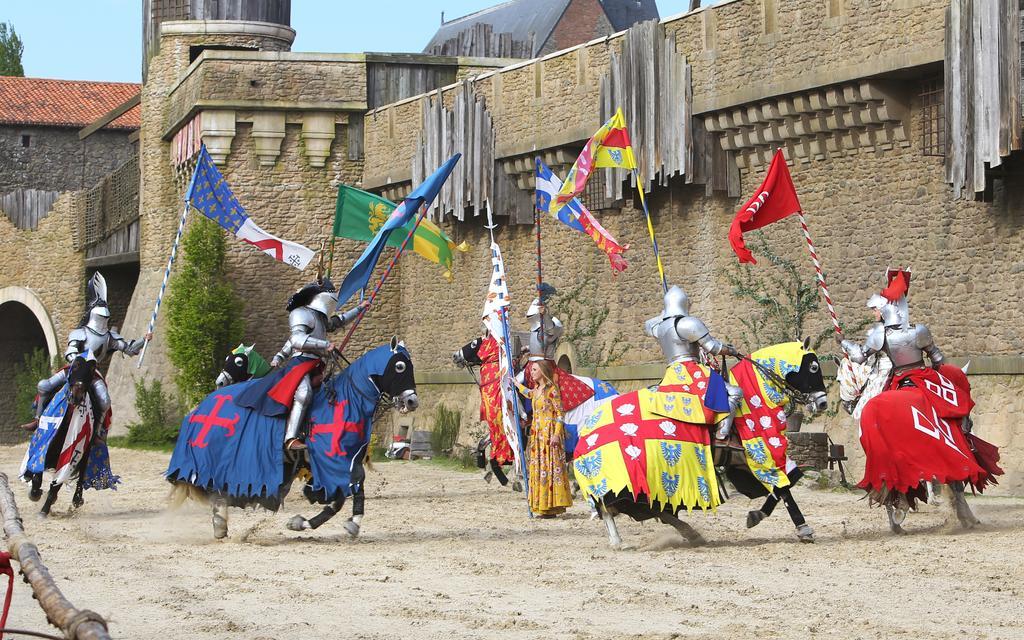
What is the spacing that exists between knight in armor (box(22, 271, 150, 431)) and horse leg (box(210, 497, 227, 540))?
2.29m

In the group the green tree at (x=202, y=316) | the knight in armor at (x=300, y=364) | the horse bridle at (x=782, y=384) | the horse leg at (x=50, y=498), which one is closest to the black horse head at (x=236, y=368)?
the horse leg at (x=50, y=498)

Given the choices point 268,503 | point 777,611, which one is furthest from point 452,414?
point 777,611

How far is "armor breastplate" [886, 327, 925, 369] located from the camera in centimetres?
1070

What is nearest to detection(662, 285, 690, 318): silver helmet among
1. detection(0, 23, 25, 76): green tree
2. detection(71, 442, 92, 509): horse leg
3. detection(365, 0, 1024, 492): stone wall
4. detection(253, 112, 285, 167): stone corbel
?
detection(71, 442, 92, 509): horse leg

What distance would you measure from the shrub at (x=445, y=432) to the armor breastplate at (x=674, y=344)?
544 inches

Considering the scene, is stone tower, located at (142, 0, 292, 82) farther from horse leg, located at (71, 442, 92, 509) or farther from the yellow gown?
the yellow gown

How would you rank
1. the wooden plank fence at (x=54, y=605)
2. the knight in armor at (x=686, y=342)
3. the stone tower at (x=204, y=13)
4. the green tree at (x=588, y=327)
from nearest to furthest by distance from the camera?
the wooden plank fence at (x=54, y=605)
the knight in armor at (x=686, y=342)
the green tree at (x=588, y=327)
the stone tower at (x=204, y=13)

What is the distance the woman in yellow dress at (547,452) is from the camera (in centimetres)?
1115

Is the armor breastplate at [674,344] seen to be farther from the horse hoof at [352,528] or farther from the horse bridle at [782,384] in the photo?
the horse hoof at [352,528]

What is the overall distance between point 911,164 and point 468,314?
32.8ft

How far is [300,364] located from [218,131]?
16735 mm

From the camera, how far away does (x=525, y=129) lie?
22.9 meters

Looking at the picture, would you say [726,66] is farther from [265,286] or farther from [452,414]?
[265,286]

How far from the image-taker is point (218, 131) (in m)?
26.9
